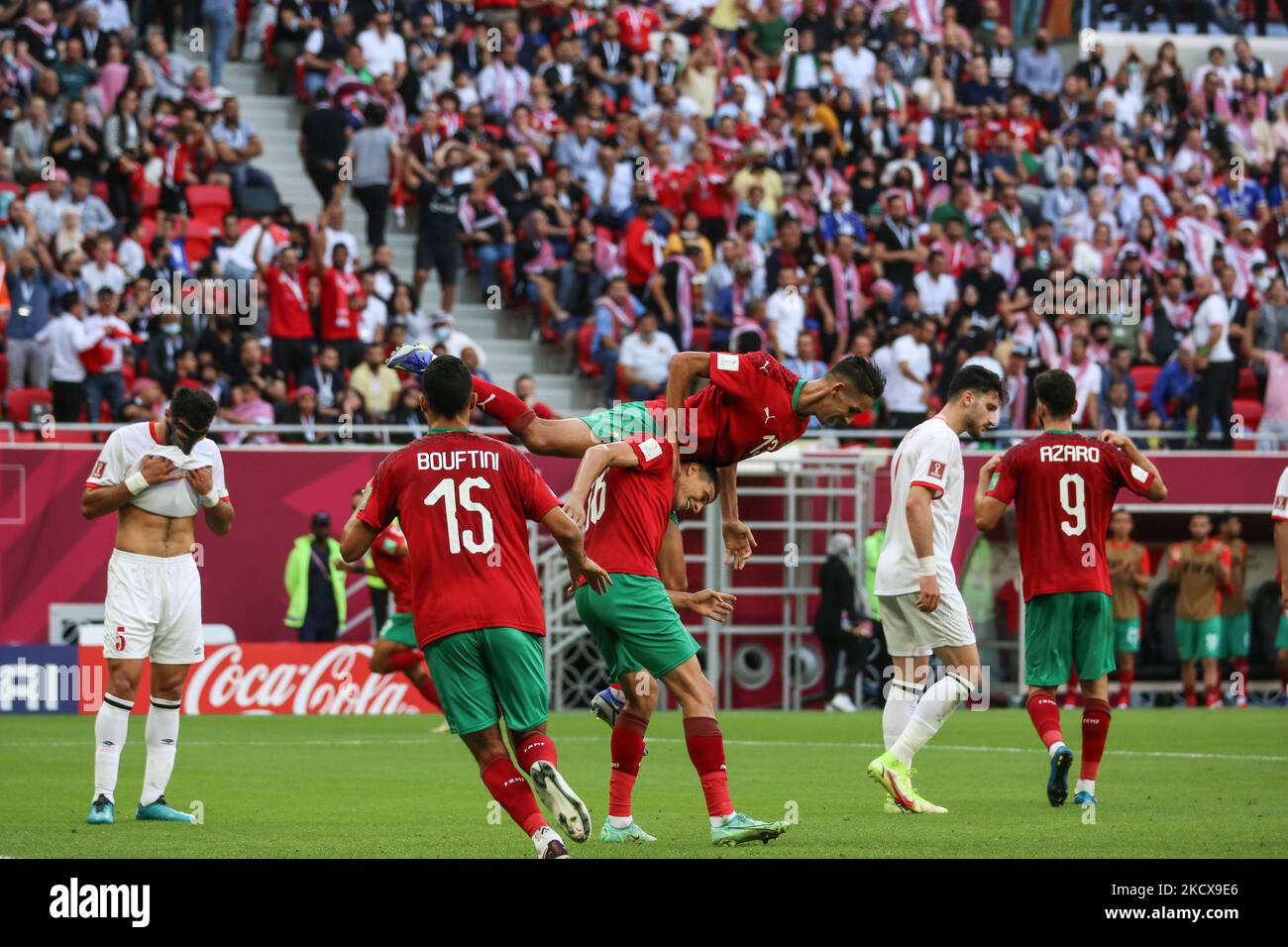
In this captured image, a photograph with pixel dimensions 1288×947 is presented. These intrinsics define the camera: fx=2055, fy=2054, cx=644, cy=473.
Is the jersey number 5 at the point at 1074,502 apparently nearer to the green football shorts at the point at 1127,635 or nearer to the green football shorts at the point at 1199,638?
the green football shorts at the point at 1127,635

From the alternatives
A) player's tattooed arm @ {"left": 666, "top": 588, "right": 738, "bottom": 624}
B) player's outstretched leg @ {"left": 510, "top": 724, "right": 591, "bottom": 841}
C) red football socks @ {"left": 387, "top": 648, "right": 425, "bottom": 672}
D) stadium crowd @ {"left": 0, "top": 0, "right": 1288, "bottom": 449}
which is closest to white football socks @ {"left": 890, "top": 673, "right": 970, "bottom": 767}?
player's tattooed arm @ {"left": 666, "top": 588, "right": 738, "bottom": 624}

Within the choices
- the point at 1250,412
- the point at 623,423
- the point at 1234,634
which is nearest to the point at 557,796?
the point at 623,423

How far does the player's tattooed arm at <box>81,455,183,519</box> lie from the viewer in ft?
40.5

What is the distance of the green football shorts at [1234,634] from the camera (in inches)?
1062

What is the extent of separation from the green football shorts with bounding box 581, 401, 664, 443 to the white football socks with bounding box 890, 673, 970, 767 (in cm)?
263

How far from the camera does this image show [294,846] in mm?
10375

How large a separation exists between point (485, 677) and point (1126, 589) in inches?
728

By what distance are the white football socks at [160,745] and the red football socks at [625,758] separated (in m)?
3.01

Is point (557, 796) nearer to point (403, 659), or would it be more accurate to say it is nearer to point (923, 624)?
point (923, 624)

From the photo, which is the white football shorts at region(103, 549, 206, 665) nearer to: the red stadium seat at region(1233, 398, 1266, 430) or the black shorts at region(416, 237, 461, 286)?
the black shorts at region(416, 237, 461, 286)
